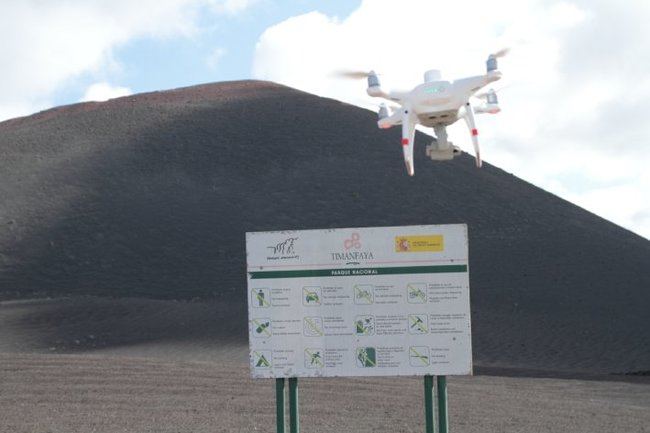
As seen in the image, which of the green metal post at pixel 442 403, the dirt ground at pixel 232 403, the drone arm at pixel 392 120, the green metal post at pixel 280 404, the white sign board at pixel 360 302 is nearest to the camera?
the drone arm at pixel 392 120

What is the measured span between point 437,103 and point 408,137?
473mm

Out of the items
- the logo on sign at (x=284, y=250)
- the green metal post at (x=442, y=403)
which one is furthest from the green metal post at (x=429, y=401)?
the logo on sign at (x=284, y=250)

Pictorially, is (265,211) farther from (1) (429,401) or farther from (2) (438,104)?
(2) (438,104)

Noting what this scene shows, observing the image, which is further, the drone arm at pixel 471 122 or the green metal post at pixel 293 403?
the green metal post at pixel 293 403

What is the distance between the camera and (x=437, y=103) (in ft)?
35.7

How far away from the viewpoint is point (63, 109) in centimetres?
7062

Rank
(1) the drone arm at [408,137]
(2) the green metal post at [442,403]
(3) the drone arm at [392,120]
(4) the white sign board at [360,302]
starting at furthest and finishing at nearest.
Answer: (2) the green metal post at [442,403] < (4) the white sign board at [360,302] < (3) the drone arm at [392,120] < (1) the drone arm at [408,137]

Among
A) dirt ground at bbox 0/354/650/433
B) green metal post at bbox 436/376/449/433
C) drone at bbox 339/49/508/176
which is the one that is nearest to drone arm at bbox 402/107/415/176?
drone at bbox 339/49/508/176

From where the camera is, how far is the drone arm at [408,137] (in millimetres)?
10641

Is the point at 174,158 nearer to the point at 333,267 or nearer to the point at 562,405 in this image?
the point at 562,405

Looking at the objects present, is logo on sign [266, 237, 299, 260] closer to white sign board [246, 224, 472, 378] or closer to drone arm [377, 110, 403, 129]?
white sign board [246, 224, 472, 378]

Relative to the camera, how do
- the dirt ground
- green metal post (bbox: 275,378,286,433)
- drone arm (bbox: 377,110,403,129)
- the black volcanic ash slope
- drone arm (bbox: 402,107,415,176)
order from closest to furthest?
drone arm (bbox: 402,107,415,176) < drone arm (bbox: 377,110,403,129) < green metal post (bbox: 275,378,286,433) < the dirt ground < the black volcanic ash slope

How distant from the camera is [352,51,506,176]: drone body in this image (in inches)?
427

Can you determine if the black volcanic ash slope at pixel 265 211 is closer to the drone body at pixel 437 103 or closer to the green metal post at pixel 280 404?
the green metal post at pixel 280 404
